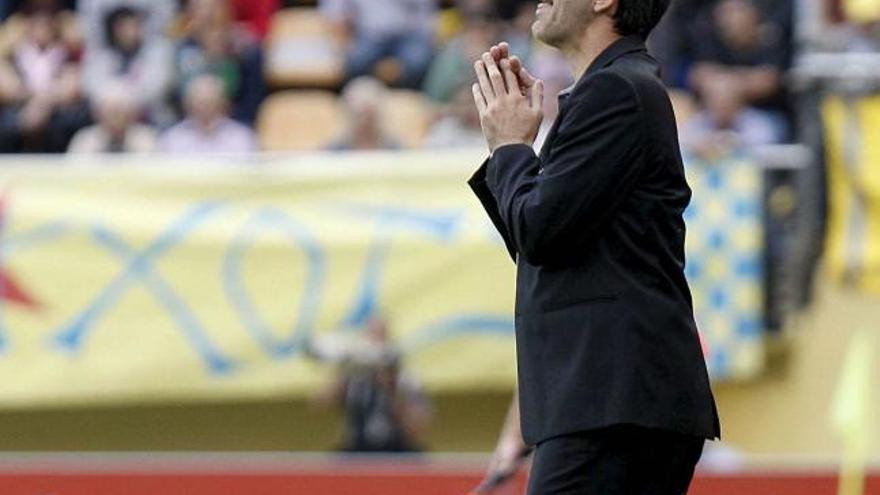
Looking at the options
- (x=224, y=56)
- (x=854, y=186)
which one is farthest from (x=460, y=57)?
(x=854, y=186)

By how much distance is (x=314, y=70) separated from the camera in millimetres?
10789

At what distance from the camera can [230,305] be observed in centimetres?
995

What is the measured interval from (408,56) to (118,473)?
3163 mm

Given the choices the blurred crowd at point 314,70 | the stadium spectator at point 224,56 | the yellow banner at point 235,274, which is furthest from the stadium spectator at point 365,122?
the stadium spectator at point 224,56

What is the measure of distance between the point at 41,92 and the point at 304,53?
1.34m

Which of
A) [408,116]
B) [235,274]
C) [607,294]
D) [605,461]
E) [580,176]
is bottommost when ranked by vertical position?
[235,274]

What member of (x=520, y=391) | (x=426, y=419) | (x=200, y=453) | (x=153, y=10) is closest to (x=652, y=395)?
(x=520, y=391)

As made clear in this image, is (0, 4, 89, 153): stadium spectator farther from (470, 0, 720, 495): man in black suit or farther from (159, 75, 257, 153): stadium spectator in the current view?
(470, 0, 720, 495): man in black suit

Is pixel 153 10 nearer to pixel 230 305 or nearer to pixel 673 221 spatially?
pixel 230 305

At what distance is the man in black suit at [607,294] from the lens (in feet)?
12.1

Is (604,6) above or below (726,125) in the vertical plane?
above

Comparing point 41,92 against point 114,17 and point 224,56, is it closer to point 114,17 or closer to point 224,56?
point 114,17

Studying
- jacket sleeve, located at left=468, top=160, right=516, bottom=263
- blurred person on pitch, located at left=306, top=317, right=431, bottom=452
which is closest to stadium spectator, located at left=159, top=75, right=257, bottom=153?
blurred person on pitch, located at left=306, top=317, right=431, bottom=452

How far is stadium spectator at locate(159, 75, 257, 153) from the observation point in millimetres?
10320
